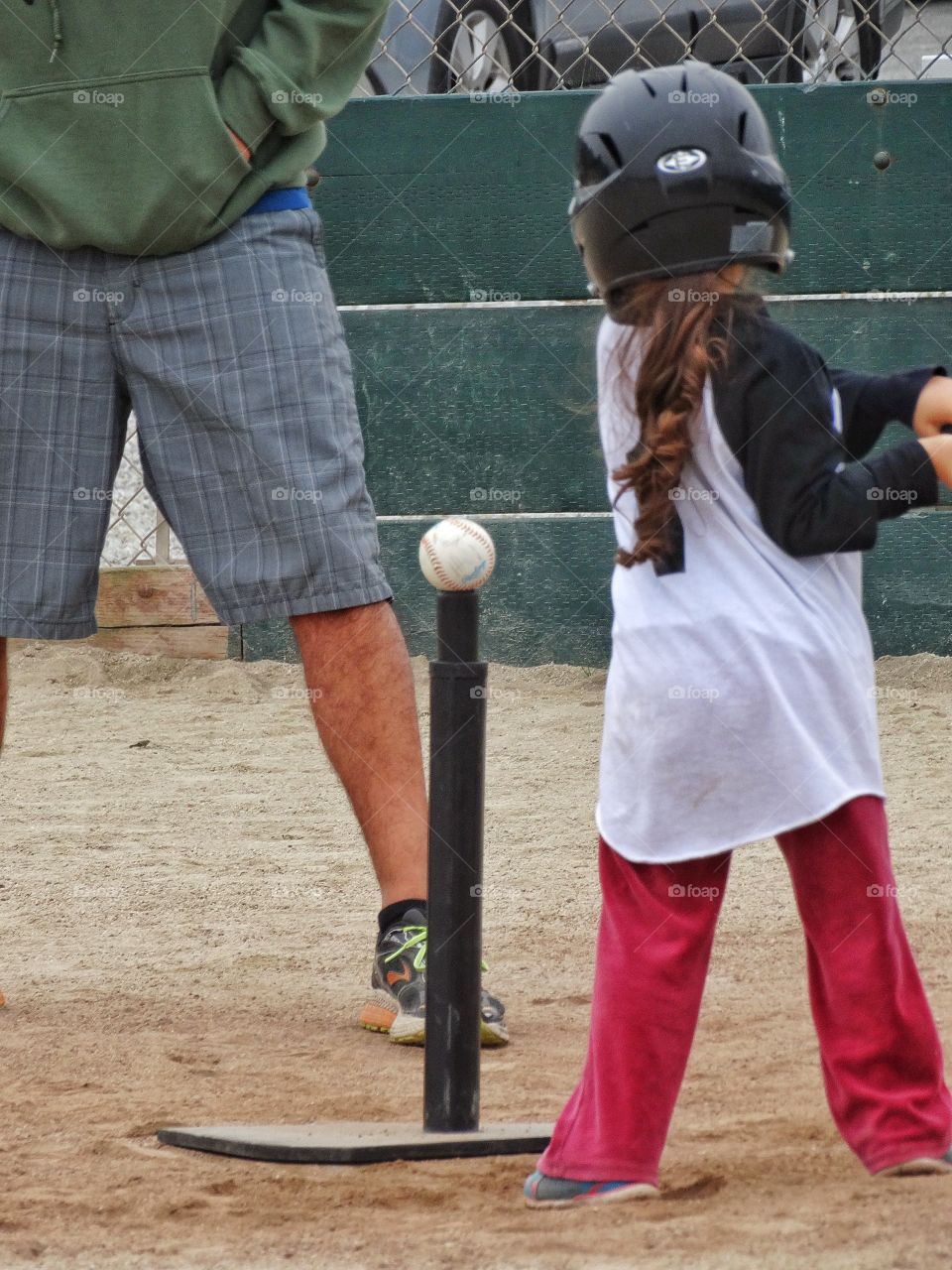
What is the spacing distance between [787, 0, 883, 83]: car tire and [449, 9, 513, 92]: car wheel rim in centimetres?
98

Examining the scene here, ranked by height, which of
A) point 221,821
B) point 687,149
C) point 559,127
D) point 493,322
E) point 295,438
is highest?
point 559,127

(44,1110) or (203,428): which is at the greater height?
(203,428)

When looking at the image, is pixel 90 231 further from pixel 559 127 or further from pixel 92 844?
pixel 559 127

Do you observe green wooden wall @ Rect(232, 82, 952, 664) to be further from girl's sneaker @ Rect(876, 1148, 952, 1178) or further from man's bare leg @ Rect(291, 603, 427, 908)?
girl's sneaker @ Rect(876, 1148, 952, 1178)

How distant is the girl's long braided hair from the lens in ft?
6.14

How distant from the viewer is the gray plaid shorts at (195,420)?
2.73 m

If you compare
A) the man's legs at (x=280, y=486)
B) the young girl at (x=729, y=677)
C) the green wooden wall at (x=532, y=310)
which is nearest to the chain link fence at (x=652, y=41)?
the green wooden wall at (x=532, y=310)

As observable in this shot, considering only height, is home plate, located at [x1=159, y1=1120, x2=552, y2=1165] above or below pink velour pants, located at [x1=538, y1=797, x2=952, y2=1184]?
below

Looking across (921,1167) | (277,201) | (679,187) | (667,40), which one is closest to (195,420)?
(277,201)

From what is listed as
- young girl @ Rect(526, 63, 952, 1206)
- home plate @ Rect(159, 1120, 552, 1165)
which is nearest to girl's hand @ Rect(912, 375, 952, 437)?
young girl @ Rect(526, 63, 952, 1206)

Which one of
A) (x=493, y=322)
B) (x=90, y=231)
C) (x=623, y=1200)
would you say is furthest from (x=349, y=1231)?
(x=493, y=322)

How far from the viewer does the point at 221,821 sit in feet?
13.5

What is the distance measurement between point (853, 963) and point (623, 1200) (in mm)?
363

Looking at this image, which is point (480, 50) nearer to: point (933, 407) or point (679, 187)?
point (679, 187)
